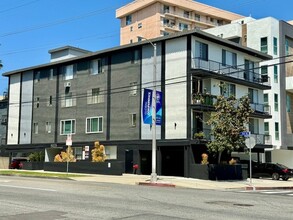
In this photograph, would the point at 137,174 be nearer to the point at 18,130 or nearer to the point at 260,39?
the point at 18,130

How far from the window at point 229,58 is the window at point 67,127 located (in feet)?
53.9

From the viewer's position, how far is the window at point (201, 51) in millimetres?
36784

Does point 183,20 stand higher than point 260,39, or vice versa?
point 183,20

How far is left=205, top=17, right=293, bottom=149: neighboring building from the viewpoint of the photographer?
50.2 metres

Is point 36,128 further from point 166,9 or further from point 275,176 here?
point 166,9

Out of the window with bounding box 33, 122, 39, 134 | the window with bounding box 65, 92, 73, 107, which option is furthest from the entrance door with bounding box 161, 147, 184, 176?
the window with bounding box 33, 122, 39, 134

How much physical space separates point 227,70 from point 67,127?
17550 mm

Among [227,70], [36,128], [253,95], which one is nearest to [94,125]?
[36,128]

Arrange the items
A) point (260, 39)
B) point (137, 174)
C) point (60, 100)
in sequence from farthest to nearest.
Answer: point (260, 39) < point (60, 100) < point (137, 174)

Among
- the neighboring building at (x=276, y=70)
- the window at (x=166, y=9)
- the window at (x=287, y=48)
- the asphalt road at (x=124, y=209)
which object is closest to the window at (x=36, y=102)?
the neighboring building at (x=276, y=70)

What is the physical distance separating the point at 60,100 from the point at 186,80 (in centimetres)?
1695

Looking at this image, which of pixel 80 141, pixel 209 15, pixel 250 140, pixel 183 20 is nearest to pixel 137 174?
pixel 80 141

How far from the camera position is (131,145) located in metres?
39.3

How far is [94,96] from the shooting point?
144 feet
